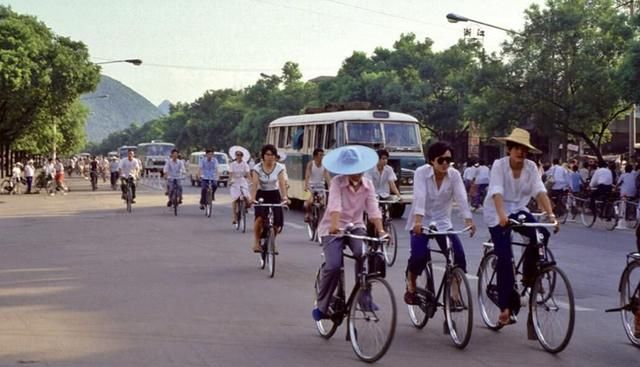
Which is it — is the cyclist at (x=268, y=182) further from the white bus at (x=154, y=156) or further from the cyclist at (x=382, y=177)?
the white bus at (x=154, y=156)

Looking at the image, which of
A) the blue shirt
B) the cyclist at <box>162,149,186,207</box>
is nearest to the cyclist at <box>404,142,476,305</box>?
the blue shirt

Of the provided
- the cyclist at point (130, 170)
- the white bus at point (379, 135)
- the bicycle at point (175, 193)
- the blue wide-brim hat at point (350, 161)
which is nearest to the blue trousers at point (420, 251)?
the blue wide-brim hat at point (350, 161)

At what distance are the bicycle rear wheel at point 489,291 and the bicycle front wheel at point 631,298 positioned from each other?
1.03m

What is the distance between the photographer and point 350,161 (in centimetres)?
807

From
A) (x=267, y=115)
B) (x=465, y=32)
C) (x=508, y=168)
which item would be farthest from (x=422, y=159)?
(x=267, y=115)

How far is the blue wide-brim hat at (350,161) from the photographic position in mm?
8008

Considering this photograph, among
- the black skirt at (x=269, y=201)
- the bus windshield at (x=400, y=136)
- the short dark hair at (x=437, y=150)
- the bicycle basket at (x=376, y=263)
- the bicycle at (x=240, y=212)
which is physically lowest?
the bicycle at (x=240, y=212)

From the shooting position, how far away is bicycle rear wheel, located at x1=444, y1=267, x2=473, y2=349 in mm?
7898

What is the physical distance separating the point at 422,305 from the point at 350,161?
1425 mm

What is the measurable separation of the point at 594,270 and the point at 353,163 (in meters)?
7.04

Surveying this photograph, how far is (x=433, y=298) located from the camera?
8438mm

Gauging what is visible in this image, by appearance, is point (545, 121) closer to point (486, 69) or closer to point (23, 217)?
point (486, 69)

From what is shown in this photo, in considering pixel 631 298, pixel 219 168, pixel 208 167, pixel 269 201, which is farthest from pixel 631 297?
pixel 219 168

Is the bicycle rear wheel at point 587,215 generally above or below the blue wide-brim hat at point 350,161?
below
